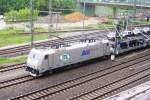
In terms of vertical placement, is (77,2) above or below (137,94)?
above

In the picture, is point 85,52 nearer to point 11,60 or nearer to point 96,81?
point 96,81

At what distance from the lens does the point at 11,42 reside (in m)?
49.9

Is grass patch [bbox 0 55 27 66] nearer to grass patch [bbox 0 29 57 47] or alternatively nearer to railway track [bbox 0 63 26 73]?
railway track [bbox 0 63 26 73]

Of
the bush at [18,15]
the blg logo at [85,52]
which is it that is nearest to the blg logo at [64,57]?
the blg logo at [85,52]

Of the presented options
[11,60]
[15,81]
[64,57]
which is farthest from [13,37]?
[15,81]

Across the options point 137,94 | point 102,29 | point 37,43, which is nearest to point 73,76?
point 137,94

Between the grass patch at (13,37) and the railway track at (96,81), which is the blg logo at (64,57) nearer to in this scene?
the railway track at (96,81)

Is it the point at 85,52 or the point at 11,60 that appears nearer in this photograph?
the point at 85,52

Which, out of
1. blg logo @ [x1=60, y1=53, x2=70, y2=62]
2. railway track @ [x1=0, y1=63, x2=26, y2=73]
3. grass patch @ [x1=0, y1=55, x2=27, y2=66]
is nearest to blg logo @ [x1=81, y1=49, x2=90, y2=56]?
blg logo @ [x1=60, y1=53, x2=70, y2=62]

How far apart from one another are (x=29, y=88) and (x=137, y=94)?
353 inches

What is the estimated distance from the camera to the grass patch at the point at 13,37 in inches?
1971

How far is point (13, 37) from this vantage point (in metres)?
55.2

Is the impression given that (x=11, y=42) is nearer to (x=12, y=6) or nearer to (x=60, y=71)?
(x=60, y=71)

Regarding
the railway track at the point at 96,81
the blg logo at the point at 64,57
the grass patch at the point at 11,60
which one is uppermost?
the blg logo at the point at 64,57
